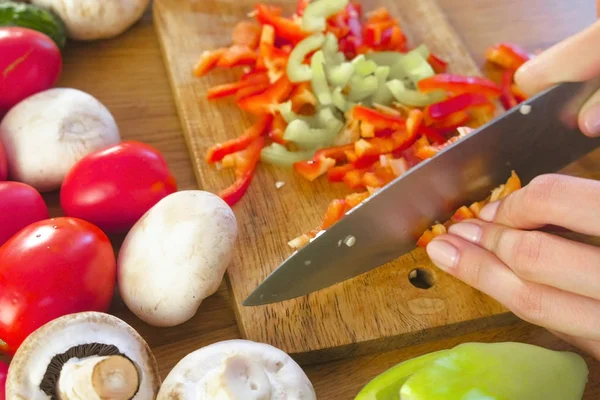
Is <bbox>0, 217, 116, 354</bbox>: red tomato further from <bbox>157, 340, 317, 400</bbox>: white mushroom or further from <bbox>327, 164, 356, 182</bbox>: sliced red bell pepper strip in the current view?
<bbox>327, 164, 356, 182</bbox>: sliced red bell pepper strip

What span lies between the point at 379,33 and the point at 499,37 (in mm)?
428

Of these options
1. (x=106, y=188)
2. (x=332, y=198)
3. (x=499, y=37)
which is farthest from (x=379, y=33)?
(x=106, y=188)

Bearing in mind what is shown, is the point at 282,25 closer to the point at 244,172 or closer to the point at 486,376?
the point at 244,172

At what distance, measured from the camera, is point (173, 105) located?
72.5 inches

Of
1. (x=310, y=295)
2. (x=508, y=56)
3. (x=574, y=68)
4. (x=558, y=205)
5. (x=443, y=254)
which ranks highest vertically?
(x=574, y=68)

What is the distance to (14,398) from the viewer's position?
3.37ft

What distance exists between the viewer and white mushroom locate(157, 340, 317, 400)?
1.04 m

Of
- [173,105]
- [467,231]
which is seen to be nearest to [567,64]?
[467,231]

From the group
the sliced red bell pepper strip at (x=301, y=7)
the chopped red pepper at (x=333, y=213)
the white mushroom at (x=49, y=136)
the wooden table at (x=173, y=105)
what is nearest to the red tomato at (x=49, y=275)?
the wooden table at (x=173, y=105)

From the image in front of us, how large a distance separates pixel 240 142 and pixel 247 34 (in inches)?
16.9

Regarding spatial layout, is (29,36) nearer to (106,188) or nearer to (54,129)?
(54,129)

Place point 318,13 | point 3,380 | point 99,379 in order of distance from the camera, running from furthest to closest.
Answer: point 318,13 < point 3,380 < point 99,379

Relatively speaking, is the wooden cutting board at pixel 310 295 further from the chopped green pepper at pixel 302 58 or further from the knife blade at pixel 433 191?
the chopped green pepper at pixel 302 58

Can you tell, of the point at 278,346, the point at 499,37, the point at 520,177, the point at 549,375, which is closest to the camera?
the point at 549,375
